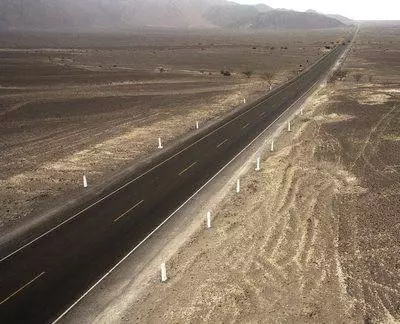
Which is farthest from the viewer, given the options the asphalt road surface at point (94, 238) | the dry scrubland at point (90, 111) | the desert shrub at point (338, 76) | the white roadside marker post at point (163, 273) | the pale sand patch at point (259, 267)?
the desert shrub at point (338, 76)

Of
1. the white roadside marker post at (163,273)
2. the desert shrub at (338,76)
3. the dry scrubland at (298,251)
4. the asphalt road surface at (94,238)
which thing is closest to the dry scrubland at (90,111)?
the asphalt road surface at (94,238)

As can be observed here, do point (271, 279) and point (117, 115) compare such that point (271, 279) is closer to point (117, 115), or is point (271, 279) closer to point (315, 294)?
point (315, 294)

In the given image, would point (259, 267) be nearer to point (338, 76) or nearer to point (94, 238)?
point (94, 238)

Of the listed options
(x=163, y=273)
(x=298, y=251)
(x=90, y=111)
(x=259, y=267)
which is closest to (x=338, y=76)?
(x=90, y=111)

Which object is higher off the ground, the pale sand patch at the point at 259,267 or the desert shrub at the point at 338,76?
the pale sand patch at the point at 259,267

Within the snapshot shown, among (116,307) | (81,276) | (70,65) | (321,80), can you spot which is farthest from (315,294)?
(70,65)

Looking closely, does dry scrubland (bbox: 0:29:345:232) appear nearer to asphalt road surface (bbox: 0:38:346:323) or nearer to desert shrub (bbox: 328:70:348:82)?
asphalt road surface (bbox: 0:38:346:323)

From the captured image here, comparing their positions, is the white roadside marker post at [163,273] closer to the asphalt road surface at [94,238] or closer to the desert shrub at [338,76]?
the asphalt road surface at [94,238]
